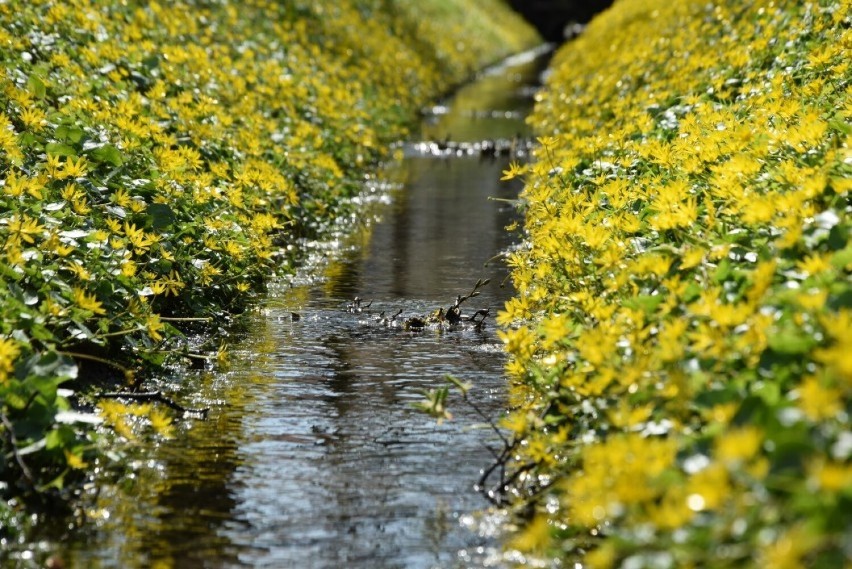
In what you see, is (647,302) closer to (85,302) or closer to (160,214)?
(85,302)

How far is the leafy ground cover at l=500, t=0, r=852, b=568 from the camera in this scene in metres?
3.11

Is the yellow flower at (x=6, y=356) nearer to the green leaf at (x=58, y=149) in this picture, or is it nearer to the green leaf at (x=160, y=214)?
the green leaf at (x=160, y=214)

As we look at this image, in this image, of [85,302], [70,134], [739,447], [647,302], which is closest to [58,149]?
[70,134]

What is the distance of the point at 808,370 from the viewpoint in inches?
156

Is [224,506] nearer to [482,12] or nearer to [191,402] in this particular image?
[191,402]

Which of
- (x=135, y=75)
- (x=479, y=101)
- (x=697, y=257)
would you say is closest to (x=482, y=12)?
(x=479, y=101)

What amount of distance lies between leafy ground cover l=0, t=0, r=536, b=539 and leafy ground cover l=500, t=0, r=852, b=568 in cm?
181

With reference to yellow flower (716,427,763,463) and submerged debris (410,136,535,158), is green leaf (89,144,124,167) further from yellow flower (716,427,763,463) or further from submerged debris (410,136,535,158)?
submerged debris (410,136,535,158)

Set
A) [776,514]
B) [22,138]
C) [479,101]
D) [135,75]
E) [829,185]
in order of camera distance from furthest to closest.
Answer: [479,101], [135,75], [22,138], [829,185], [776,514]

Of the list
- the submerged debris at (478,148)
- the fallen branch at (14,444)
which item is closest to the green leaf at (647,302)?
the fallen branch at (14,444)

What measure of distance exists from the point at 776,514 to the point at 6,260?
170 inches

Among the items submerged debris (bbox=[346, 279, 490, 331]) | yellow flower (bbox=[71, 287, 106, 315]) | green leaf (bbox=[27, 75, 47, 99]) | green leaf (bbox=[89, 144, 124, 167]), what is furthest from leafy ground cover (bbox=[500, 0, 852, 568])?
green leaf (bbox=[27, 75, 47, 99])

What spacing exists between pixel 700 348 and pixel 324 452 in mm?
1879

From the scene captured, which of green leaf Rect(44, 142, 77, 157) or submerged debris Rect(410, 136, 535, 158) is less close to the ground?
green leaf Rect(44, 142, 77, 157)
